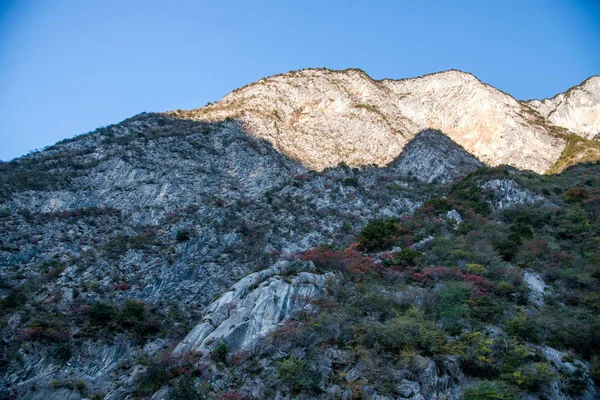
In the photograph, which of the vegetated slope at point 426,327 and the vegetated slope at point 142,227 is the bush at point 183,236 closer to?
the vegetated slope at point 142,227

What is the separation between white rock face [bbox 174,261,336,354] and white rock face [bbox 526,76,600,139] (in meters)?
68.1

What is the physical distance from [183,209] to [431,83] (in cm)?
5321

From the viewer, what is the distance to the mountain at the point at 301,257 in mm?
16359

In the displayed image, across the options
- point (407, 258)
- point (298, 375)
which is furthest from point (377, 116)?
point (298, 375)

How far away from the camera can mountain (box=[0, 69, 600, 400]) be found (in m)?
16.4

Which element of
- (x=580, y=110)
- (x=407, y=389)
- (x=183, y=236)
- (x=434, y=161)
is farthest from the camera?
(x=580, y=110)

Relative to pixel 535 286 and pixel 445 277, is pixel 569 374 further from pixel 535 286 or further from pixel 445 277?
pixel 445 277

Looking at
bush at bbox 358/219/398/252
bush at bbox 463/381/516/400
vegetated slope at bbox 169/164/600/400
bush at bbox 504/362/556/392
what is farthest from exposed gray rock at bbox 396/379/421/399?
bush at bbox 358/219/398/252

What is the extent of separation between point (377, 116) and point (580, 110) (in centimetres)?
3984

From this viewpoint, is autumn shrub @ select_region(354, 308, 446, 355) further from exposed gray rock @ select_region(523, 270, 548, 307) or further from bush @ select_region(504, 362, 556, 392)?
exposed gray rock @ select_region(523, 270, 548, 307)

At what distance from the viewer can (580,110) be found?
69.7m

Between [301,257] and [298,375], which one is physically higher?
[301,257]

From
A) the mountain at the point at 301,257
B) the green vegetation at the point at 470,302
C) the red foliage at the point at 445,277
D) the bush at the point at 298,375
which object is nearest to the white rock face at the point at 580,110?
the mountain at the point at 301,257

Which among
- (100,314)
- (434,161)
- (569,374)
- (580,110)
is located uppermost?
(580,110)
